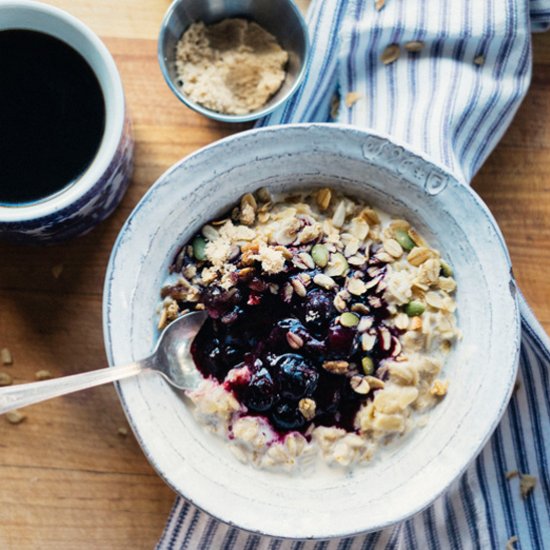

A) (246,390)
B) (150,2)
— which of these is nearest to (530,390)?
(246,390)

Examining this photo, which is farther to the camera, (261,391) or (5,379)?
(5,379)

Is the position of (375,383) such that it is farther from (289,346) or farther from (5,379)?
(5,379)

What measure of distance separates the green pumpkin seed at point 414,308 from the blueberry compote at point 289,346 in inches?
1.4

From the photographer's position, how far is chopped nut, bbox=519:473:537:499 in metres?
1.42

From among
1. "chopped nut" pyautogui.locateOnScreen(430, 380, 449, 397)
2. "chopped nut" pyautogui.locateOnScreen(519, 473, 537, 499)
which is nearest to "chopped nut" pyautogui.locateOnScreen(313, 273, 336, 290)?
"chopped nut" pyautogui.locateOnScreen(430, 380, 449, 397)

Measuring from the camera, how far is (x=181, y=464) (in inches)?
47.8

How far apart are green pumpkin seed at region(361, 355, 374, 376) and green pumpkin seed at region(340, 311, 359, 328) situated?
0.06 meters

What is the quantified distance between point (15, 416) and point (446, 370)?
74 centimetres

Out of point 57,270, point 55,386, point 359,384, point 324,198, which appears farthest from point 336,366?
point 57,270

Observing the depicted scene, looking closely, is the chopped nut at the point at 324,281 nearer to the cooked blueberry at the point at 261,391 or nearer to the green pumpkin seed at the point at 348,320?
the green pumpkin seed at the point at 348,320

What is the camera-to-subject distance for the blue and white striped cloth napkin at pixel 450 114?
136 cm

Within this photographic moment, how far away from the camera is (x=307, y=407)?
1.18 m

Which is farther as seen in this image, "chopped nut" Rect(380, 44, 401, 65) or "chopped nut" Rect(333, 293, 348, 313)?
"chopped nut" Rect(380, 44, 401, 65)

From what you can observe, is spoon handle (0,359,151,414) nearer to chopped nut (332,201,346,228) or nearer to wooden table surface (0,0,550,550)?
wooden table surface (0,0,550,550)
